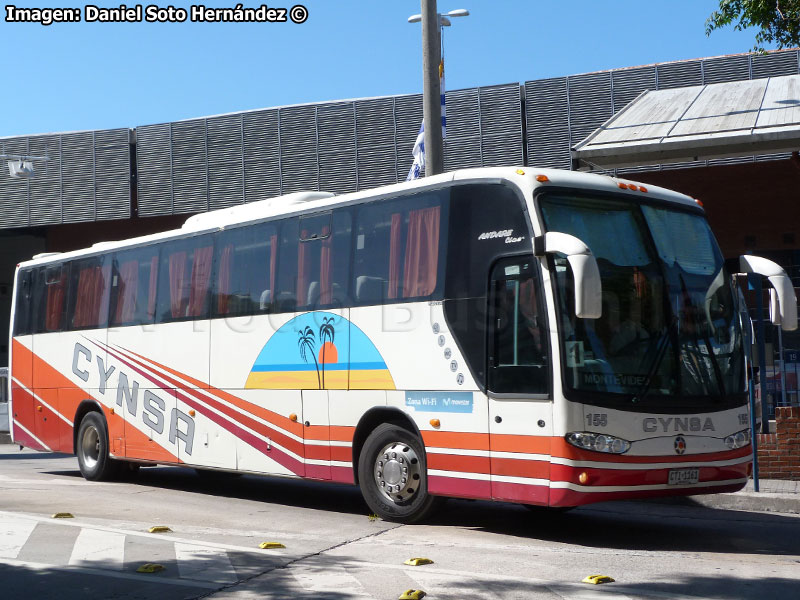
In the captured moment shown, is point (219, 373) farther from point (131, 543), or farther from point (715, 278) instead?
point (715, 278)

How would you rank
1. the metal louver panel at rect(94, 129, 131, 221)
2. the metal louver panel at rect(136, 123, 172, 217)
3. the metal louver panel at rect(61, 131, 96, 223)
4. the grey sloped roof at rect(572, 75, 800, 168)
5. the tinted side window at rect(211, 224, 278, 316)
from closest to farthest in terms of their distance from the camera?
the tinted side window at rect(211, 224, 278, 316), the grey sloped roof at rect(572, 75, 800, 168), the metal louver panel at rect(136, 123, 172, 217), the metal louver panel at rect(94, 129, 131, 221), the metal louver panel at rect(61, 131, 96, 223)

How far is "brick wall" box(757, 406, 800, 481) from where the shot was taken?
13.0m

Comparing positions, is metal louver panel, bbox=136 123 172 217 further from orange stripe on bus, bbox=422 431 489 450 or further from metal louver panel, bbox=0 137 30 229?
orange stripe on bus, bbox=422 431 489 450

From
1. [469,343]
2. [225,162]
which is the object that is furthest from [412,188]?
[225,162]

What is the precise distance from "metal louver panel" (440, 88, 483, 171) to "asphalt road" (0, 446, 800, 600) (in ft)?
41.5

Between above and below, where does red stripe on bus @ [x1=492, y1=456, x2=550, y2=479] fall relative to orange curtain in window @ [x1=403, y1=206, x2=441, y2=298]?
below

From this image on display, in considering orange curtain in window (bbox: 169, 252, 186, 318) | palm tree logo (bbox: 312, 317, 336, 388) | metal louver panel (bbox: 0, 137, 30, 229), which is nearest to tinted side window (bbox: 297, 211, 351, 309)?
palm tree logo (bbox: 312, 317, 336, 388)

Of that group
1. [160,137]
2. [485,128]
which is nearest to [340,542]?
[485,128]

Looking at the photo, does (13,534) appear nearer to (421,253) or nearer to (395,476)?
(395,476)

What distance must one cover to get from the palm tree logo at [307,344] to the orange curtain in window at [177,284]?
253 centimetres

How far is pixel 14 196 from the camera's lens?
29.7 meters

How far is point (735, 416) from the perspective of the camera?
9711 millimetres

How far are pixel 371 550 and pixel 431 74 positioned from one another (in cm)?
779

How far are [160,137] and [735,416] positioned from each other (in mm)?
21104
